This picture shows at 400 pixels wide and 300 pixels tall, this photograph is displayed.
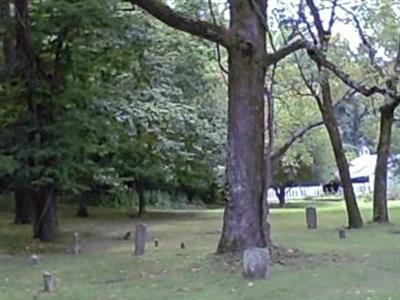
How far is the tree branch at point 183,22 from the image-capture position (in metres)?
14.9

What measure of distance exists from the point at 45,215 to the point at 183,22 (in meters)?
8.11

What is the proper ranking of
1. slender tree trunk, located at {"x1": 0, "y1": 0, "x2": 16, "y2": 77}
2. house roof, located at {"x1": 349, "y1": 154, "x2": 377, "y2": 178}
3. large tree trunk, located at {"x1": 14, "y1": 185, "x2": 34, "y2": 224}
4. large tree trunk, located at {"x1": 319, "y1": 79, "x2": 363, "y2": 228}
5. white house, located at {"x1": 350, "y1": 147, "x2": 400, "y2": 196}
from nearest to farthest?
1. slender tree trunk, located at {"x1": 0, "y1": 0, "x2": 16, "y2": 77}
2. large tree trunk, located at {"x1": 319, "y1": 79, "x2": 363, "y2": 228}
3. large tree trunk, located at {"x1": 14, "y1": 185, "x2": 34, "y2": 224}
4. white house, located at {"x1": 350, "y1": 147, "x2": 400, "y2": 196}
5. house roof, located at {"x1": 349, "y1": 154, "x2": 377, "y2": 178}

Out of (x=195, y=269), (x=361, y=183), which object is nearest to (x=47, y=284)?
(x=195, y=269)

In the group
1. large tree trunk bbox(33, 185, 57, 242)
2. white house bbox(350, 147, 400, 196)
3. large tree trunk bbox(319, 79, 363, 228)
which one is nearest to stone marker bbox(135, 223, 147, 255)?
large tree trunk bbox(33, 185, 57, 242)

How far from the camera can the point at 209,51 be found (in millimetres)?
27719

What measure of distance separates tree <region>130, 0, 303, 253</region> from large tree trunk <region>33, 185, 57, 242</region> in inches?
267

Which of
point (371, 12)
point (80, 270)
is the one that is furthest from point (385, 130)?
point (80, 270)

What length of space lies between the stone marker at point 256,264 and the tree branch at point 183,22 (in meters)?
4.71

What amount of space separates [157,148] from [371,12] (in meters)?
8.63

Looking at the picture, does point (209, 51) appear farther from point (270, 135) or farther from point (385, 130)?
point (270, 135)

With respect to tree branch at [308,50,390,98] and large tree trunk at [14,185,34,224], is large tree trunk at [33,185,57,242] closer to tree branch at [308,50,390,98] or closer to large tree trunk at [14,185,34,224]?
large tree trunk at [14,185,34,224]

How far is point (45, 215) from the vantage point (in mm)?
20812

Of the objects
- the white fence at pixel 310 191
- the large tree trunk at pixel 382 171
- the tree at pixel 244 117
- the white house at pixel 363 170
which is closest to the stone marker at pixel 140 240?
the tree at pixel 244 117

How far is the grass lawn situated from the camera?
36.1 feet
